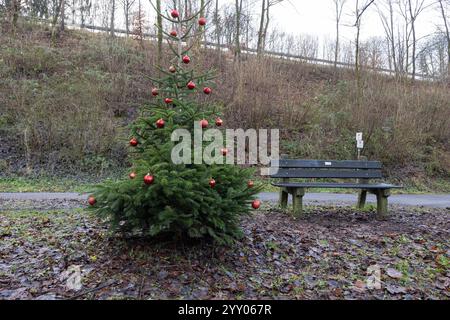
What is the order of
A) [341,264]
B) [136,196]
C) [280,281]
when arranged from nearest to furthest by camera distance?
[136,196] < [280,281] < [341,264]

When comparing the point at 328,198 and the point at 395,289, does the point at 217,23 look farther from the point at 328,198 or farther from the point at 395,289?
the point at 395,289

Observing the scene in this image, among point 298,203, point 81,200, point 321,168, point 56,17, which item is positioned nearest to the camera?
point 298,203

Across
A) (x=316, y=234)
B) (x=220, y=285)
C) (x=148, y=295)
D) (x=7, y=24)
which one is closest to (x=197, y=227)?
(x=220, y=285)

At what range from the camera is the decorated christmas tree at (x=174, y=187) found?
134 inches

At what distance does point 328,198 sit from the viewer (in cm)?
932

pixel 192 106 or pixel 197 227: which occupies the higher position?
pixel 192 106

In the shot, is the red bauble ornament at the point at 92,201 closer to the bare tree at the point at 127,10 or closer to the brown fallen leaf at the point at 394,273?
the brown fallen leaf at the point at 394,273

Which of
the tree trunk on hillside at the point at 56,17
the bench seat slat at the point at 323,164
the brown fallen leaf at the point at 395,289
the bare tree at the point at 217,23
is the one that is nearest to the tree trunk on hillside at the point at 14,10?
the tree trunk on hillside at the point at 56,17

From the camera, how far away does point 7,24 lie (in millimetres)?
17328

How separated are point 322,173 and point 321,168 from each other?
0.23 meters

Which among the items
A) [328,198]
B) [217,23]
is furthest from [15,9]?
[328,198]

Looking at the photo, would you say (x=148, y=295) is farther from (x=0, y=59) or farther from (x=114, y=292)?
(x=0, y=59)
